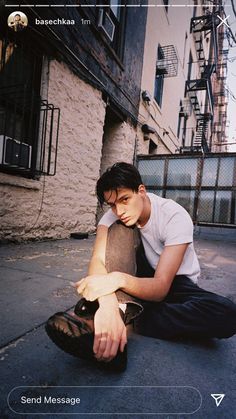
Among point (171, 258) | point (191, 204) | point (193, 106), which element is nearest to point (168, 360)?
point (171, 258)

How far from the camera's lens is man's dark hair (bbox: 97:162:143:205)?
1.60 m

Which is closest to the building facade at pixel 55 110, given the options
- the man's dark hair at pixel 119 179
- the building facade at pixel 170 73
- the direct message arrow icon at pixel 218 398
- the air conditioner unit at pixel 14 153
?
the air conditioner unit at pixel 14 153

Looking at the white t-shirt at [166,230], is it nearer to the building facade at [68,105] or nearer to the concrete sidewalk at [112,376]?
the concrete sidewalk at [112,376]

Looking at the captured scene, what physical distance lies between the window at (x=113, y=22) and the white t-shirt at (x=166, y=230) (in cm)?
574

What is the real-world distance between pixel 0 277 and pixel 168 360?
67.5 inches

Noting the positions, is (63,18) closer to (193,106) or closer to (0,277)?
(0,277)

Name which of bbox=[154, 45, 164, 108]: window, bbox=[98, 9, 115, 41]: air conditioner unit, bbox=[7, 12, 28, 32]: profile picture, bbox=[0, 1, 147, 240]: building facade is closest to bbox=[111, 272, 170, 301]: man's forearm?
bbox=[0, 1, 147, 240]: building facade

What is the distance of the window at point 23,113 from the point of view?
379 cm

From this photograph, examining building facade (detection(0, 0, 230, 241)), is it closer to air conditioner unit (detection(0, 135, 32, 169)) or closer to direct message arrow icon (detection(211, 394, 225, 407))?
air conditioner unit (detection(0, 135, 32, 169))

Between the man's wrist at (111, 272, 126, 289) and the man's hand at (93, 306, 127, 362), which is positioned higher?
the man's wrist at (111, 272, 126, 289)

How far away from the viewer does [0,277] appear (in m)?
2.42

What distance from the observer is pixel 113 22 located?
6.71 meters

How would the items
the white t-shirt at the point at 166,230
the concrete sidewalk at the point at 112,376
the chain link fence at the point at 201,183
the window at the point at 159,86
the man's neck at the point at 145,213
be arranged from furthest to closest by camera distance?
the window at the point at 159,86 → the chain link fence at the point at 201,183 → the man's neck at the point at 145,213 → the white t-shirt at the point at 166,230 → the concrete sidewalk at the point at 112,376

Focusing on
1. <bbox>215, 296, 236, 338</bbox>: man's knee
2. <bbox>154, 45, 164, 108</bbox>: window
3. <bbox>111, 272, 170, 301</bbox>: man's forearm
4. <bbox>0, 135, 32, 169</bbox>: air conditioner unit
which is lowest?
<bbox>215, 296, 236, 338</bbox>: man's knee
